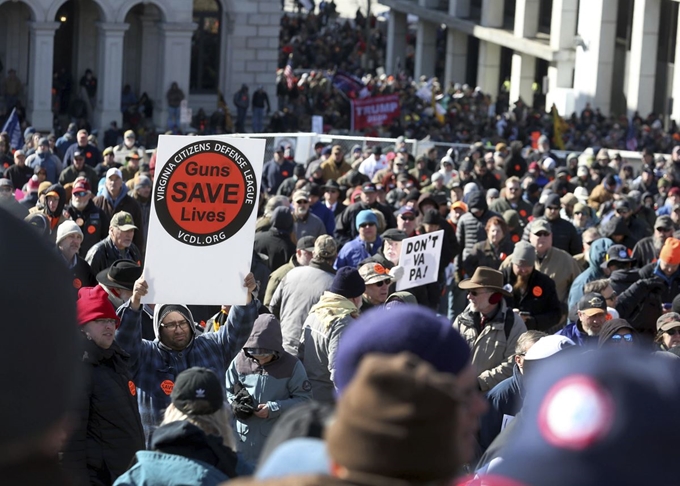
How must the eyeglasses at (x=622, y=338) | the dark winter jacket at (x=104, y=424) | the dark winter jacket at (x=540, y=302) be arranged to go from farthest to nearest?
the dark winter jacket at (x=540, y=302)
the eyeglasses at (x=622, y=338)
the dark winter jacket at (x=104, y=424)

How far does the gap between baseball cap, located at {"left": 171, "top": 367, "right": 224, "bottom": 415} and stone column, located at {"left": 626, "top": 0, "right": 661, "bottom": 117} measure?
1547 inches

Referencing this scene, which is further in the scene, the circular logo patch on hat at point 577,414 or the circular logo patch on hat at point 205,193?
the circular logo patch on hat at point 205,193

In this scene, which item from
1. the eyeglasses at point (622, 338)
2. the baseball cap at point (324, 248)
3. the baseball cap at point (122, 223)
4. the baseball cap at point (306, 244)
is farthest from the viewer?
the baseball cap at point (306, 244)

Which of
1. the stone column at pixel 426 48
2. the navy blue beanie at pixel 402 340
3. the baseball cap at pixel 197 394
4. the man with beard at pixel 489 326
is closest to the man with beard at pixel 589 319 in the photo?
the man with beard at pixel 489 326

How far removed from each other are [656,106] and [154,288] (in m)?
39.0

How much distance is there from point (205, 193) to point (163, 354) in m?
0.88

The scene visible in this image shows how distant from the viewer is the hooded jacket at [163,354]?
6.41m

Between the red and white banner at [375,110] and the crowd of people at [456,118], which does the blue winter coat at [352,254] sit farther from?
the crowd of people at [456,118]

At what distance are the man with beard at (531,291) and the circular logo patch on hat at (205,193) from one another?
363 centimetres

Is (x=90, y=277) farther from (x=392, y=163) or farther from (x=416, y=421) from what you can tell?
(x=392, y=163)

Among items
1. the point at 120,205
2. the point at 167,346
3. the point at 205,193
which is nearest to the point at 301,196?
the point at 120,205

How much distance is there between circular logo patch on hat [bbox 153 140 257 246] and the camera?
677 centimetres

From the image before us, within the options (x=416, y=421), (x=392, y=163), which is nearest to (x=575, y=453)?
(x=416, y=421)

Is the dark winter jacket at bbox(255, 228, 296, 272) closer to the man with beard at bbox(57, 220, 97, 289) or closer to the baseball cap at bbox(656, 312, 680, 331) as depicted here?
the man with beard at bbox(57, 220, 97, 289)
